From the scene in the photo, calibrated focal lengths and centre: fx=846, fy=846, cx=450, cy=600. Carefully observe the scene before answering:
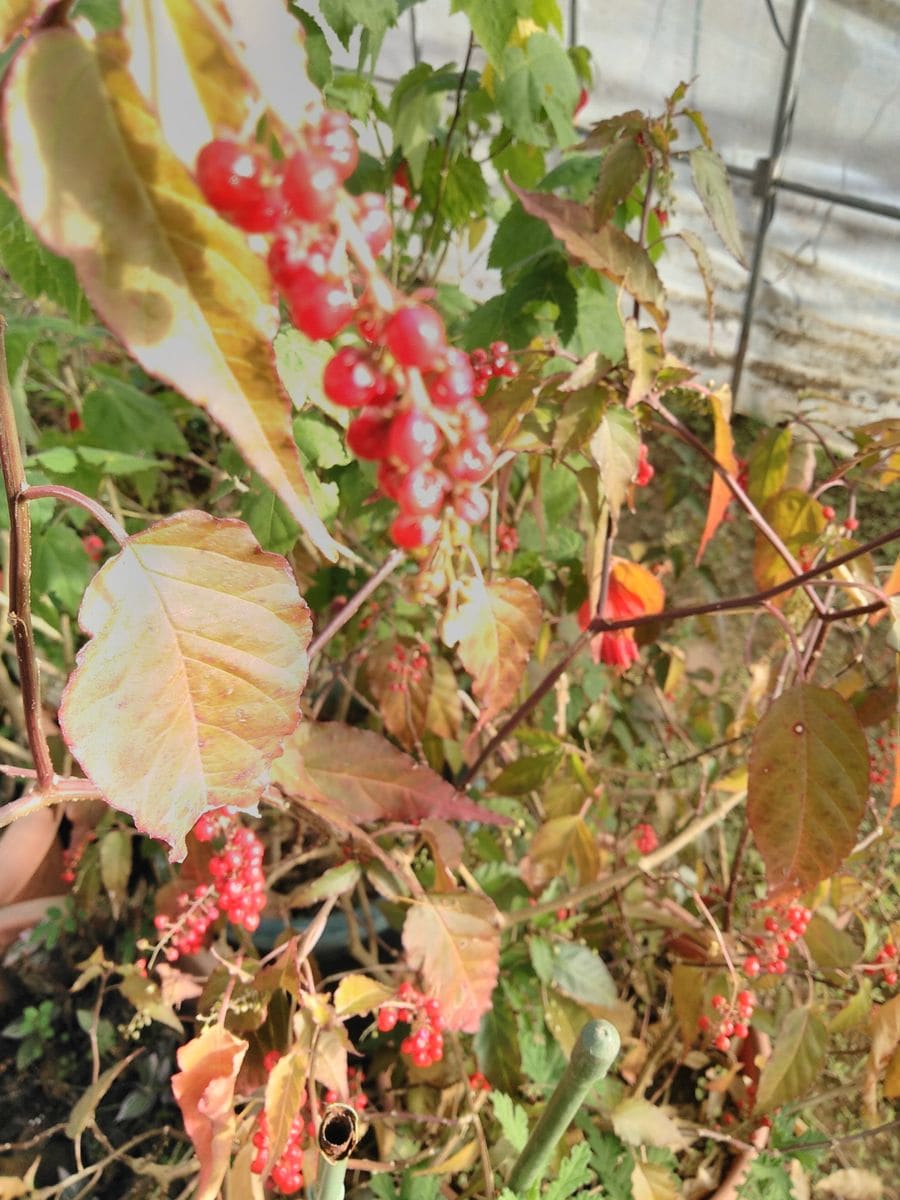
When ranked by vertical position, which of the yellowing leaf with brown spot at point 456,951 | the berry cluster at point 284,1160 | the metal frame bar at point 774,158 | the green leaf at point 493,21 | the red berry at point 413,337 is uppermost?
the metal frame bar at point 774,158

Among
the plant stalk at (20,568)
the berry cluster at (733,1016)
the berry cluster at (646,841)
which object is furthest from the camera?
the berry cluster at (646,841)

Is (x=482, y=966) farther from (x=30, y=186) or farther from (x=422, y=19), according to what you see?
(x=422, y=19)

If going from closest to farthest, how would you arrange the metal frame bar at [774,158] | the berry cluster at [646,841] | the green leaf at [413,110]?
the green leaf at [413,110]
the berry cluster at [646,841]
the metal frame bar at [774,158]

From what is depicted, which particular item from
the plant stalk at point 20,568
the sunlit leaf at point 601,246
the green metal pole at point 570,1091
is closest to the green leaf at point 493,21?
the sunlit leaf at point 601,246

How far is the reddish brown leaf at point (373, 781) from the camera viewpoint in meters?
0.58

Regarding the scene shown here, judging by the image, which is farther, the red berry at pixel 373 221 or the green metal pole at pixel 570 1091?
the green metal pole at pixel 570 1091

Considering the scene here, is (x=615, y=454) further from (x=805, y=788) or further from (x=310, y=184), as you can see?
(x=310, y=184)

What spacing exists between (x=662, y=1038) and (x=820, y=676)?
0.78 metres

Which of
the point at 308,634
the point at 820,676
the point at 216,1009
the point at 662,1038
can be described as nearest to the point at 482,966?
the point at 216,1009

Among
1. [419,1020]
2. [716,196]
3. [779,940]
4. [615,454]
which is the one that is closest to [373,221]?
[615,454]

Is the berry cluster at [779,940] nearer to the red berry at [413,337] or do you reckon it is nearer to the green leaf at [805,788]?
the green leaf at [805,788]

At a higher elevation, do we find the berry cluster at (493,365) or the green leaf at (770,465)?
the berry cluster at (493,365)

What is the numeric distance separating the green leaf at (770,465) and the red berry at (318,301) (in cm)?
65

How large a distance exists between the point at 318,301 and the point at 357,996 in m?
0.53
